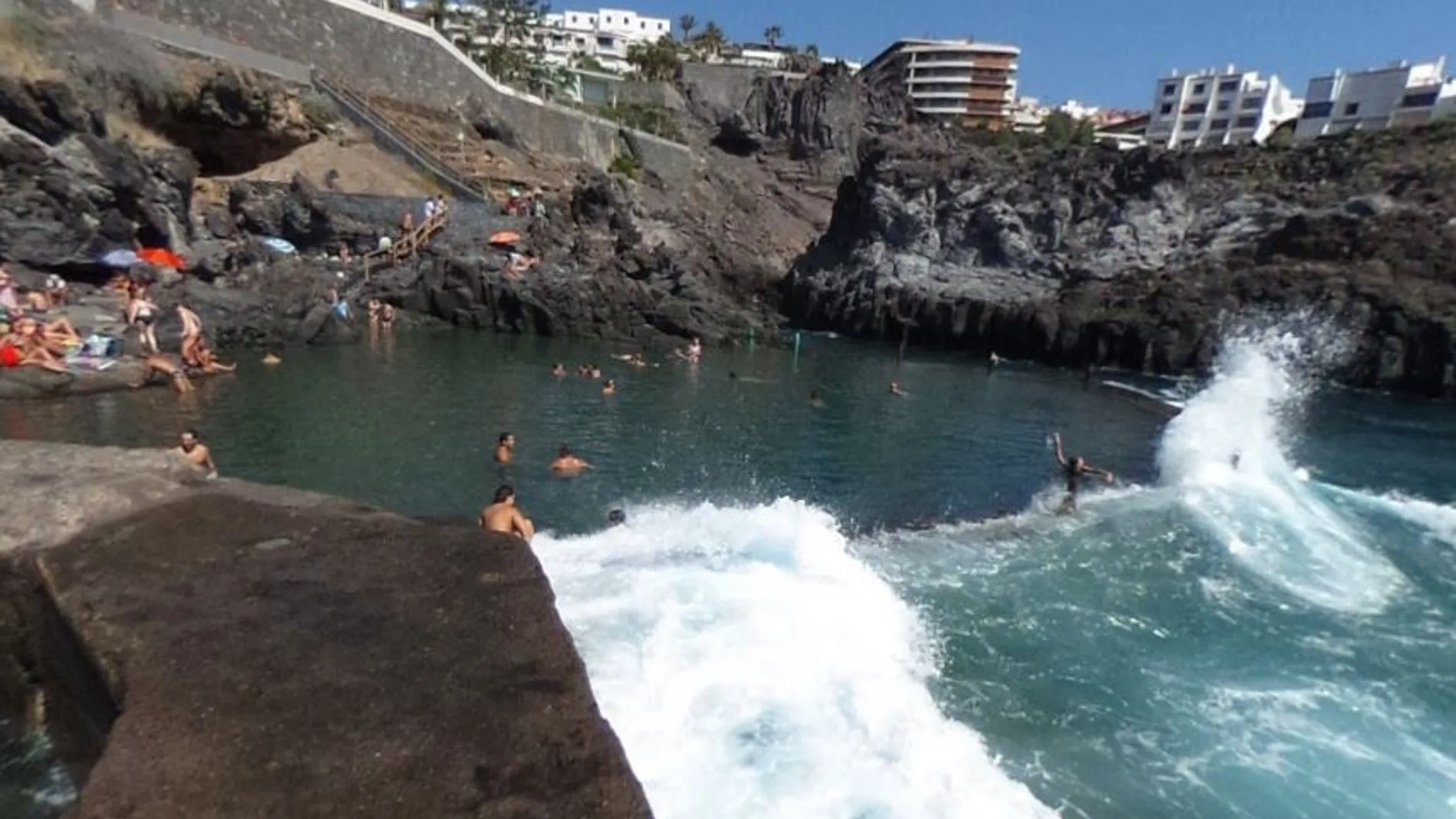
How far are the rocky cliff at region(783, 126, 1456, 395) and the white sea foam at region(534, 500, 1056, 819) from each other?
38275 mm

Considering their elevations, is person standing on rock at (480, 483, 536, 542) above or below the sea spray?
above

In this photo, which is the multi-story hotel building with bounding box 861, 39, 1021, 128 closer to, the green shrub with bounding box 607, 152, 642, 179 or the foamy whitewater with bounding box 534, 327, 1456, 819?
the green shrub with bounding box 607, 152, 642, 179

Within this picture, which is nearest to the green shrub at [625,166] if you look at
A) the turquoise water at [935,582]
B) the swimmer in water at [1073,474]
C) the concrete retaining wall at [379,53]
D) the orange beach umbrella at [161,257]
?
the concrete retaining wall at [379,53]

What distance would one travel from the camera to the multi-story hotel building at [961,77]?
114062 mm

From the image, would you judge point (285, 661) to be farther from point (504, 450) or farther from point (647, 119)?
point (647, 119)

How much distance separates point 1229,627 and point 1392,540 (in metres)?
7.71

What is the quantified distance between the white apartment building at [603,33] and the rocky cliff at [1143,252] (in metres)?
63.1

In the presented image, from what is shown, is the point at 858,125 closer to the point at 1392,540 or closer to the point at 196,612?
the point at 1392,540

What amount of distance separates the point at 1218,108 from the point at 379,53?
95.7 metres

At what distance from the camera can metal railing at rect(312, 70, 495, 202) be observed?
4638 cm

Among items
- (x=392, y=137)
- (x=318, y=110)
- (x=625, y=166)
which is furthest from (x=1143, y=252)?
(x=318, y=110)

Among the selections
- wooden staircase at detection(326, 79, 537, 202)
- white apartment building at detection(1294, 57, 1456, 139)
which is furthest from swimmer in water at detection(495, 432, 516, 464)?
white apartment building at detection(1294, 57, 1456, 139)

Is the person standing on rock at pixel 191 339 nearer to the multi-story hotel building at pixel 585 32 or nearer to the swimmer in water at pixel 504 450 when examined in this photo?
the swimmer in water at pixel 504 450

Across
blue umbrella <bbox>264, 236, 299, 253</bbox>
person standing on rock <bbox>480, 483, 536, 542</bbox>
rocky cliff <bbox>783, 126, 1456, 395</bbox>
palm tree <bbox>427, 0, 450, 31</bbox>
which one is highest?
palm tree <bbox>427, 0, 450, 31</bbox>
